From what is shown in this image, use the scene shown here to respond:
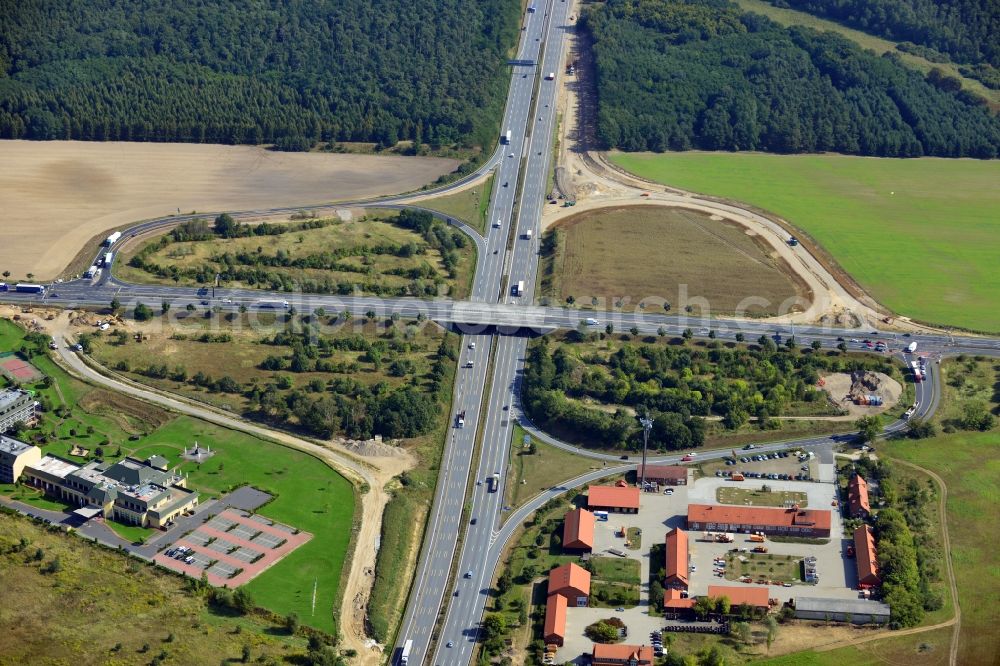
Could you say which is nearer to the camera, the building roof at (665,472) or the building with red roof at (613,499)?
the building with red roof at (613,499)

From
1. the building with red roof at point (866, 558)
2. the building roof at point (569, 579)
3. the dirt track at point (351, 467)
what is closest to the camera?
the dirt track at point (351, 467)

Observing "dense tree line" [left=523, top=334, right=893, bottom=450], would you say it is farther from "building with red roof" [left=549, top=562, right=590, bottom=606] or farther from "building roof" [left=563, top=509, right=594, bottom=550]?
"building with red roof" [left=549, top=562, right=590, bottom=606]

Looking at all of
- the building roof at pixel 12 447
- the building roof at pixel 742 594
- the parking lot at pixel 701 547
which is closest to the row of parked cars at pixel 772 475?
the parking lot at pixel 701 547

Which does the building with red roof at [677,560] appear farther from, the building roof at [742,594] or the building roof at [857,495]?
the building roof at [857,495]

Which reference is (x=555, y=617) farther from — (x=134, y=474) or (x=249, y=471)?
(x=134, y=474)

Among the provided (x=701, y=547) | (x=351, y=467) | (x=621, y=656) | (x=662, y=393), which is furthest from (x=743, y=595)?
(x=351, y=467)

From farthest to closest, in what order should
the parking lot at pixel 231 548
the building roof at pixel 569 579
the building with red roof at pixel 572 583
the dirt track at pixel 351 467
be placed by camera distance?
1. the parking lot at pixel 231 548
2. the building roof at pixel 569 579
3. the building with red roof at pixel 572 583
4. the dirt track at pixel 351 467

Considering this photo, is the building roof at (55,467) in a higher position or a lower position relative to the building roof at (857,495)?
lower
